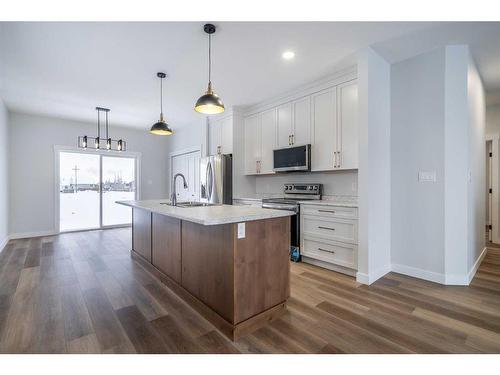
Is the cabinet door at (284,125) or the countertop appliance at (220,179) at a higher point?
the cabinet door at (284,125)

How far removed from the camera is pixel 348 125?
321cm

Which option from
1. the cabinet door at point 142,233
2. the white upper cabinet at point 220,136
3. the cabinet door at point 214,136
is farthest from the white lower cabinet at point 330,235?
the cabinet door at point 214,136

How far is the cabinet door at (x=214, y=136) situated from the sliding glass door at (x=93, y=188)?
2.50 m

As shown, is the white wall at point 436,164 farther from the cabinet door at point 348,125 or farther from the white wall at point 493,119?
the white wall at point 493,119

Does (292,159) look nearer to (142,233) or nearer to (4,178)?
(142,233)

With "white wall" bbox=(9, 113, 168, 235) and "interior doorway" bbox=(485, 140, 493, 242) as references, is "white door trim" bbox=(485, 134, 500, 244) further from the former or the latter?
"white wall" bbox=(9, 113, 168, 235)

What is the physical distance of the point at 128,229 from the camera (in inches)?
241

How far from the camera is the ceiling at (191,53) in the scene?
93.4 inches

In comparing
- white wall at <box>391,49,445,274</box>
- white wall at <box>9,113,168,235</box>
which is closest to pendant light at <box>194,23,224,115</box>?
white wall at <box>391,49,445,274</box>

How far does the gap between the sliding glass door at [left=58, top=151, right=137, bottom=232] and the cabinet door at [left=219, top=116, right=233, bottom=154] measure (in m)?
2.95

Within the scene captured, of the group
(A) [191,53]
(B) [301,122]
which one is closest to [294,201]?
(B) [301,122]

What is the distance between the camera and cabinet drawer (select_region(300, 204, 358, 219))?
292cm

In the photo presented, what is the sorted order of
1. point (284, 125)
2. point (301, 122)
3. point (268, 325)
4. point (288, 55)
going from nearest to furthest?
point (268, 325), point (288, 55), point (301, 122), point (284, 125)

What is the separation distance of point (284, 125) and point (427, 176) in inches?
82.9
